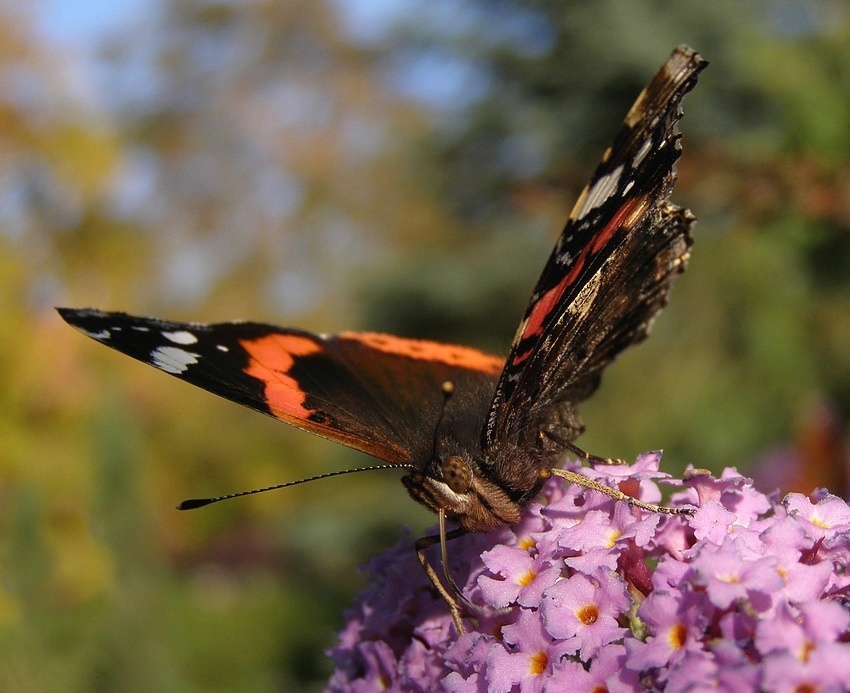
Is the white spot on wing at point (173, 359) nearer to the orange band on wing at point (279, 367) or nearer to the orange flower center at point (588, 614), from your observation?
the orange band on wing at point (279, 367)

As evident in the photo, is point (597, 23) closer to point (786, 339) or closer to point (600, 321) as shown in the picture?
point (786, 339)

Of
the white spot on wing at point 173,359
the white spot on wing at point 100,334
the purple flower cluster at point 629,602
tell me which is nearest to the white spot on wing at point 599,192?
the purple flower cluster at point 629,602

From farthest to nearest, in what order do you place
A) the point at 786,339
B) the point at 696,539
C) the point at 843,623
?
the point at 786,339, the point at 696,539, the point at 843,623

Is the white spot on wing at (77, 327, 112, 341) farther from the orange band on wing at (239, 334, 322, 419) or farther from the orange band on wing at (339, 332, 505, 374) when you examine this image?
the orange band on wing at (339, 332, 505, 374)

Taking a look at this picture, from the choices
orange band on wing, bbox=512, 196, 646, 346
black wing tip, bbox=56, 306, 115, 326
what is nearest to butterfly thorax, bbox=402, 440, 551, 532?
orange band on wing, bbox=512, 196, 646, 346

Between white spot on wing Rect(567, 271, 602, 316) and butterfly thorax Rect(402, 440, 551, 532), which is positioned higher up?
white spot on wing Rect(567, 271, 602, 316)

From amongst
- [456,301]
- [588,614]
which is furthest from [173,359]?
[456,301]

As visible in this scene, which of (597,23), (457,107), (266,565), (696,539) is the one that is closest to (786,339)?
(597,23)
